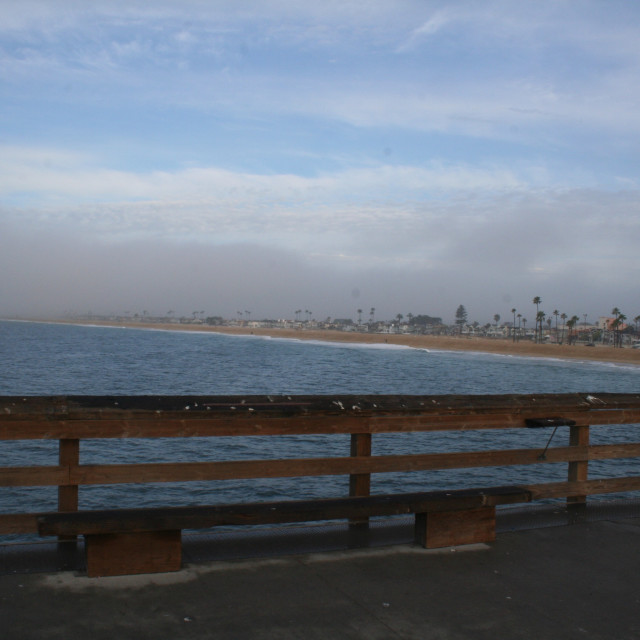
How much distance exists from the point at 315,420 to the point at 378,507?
2.72 ft

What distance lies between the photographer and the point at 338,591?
4527mm

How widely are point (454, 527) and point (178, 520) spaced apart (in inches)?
86.7

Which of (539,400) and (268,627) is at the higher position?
(539,400)

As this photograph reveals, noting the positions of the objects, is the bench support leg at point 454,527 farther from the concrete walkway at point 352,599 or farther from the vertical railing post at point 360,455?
the vertical railing post at point 360,455

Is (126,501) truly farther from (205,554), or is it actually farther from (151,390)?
(151,390)

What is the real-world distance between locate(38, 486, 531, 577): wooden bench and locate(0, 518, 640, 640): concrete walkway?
11cm

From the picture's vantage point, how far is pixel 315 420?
552cm

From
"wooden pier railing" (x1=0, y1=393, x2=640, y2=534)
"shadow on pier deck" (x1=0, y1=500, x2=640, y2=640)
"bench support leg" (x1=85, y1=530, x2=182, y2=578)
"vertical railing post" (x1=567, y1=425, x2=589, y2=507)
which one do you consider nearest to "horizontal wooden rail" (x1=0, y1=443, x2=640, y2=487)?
"wooden pier railing" (x1=0, y1=393, x2=640, y2=534)

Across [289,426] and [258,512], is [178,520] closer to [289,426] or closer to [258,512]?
[258,512]

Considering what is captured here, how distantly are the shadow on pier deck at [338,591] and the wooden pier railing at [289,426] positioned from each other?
1.77ft

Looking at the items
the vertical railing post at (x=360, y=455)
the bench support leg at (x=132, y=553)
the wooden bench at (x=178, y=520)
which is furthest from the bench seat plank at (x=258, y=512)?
the vertical railing post at (x=360, y=455)

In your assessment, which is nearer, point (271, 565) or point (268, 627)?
point (268, 627)

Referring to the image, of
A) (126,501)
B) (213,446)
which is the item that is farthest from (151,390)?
(126,501)

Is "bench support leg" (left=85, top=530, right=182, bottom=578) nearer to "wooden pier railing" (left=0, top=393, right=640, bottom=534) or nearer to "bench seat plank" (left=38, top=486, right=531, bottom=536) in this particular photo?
"bench seat plank" (left=38, top=486, right=531, bottom=536)
